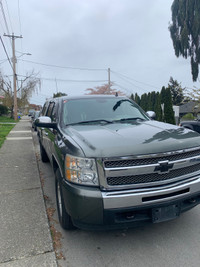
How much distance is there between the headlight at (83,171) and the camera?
2.29 metres

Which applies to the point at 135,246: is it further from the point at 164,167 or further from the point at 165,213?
the point at 164,167

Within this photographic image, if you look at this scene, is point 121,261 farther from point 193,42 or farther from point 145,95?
point 193,42

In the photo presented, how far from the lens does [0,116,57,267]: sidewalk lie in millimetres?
2459

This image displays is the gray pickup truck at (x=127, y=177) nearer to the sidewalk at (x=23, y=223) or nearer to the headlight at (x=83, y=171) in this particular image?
the headlight at (x=83, y=171)

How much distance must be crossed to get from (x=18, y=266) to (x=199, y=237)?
7.13ft

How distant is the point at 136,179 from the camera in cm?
237

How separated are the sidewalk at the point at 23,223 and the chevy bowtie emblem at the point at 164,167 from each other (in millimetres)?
1483

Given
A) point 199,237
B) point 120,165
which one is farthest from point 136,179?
point 199,237

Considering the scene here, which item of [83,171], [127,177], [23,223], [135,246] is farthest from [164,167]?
[23,223]

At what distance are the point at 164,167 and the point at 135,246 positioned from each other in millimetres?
1055

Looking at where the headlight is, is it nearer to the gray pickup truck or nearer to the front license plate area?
the gray pickup truck

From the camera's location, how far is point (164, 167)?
2404 mm

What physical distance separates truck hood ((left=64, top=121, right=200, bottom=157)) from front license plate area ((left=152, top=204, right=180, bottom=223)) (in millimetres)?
624

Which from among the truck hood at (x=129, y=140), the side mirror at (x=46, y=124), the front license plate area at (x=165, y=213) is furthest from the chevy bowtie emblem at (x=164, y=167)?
the side mirror at (x=46, y=124)
